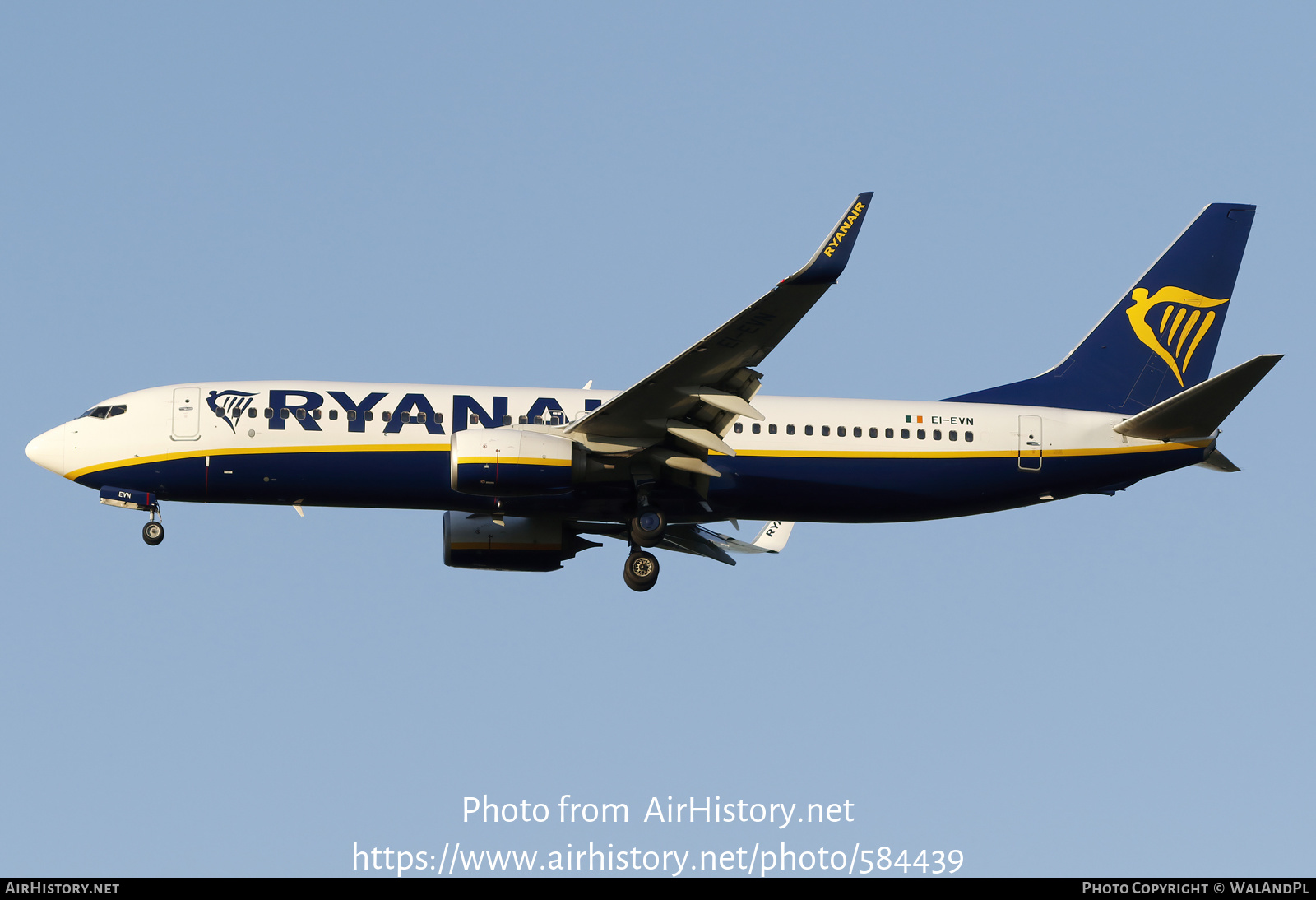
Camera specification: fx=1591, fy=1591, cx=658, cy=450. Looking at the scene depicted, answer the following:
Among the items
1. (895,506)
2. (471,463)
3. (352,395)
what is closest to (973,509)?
(895,506)

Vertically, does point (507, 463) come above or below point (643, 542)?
above

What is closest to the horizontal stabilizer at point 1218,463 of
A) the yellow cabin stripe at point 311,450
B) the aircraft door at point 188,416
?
the yellow cabin stripe at point 311,450

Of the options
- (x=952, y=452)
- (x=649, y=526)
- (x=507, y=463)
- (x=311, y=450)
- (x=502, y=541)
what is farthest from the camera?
(x=502, y=541)

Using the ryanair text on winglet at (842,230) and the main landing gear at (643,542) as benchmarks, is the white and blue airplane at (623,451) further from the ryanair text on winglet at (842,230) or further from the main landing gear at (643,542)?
the ryanair text on winglet at (842,230)

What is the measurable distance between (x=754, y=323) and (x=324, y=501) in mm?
11479

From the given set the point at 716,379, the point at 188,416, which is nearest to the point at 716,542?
the point at 716,379

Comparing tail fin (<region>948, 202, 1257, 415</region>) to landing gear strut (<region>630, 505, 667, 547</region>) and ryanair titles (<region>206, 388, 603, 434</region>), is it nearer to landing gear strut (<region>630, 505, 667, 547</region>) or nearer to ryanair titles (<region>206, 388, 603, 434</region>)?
landing gear strut (<region>630, 505, 667, 547</region>)

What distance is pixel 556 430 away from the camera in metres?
36.5

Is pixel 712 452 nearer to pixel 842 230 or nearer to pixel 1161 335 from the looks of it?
pixel 842 230

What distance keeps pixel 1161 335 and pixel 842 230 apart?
15.1 meters

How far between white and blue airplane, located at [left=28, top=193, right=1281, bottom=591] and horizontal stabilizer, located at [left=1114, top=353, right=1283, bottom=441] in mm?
57

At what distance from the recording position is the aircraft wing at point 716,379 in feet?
100

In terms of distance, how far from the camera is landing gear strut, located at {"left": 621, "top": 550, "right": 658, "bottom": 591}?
38438mm

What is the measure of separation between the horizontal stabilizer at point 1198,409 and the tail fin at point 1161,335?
1689 millimetres
